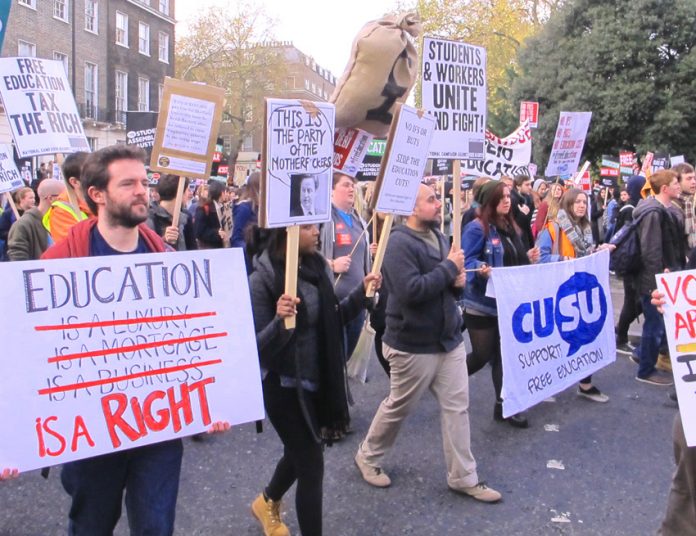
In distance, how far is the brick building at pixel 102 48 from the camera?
97.0 ft

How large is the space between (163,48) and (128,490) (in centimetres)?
4189

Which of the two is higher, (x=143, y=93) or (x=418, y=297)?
(x=143, y=93)

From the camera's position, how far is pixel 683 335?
307 cm

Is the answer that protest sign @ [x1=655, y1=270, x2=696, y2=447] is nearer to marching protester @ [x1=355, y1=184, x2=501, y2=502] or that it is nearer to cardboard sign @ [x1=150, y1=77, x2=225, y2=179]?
marching protester @ [x1=355, y1=184, x2=501, y2=502]

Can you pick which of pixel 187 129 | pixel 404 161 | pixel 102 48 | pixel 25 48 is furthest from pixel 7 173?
pixel 102 48

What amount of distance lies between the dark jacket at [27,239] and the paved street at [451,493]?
2.06 metres

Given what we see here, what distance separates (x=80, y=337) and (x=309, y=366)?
1079 mm

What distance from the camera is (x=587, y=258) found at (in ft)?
18.6

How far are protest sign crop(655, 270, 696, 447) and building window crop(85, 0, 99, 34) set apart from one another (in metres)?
35.3

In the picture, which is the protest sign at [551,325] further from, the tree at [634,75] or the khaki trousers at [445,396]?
the tree at [634,75]

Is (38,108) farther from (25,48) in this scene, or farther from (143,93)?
(143,93)

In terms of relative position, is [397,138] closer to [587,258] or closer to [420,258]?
[420,258]

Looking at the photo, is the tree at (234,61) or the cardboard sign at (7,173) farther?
the tree at (234,61)

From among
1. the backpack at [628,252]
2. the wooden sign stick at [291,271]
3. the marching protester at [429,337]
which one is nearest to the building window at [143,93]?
the backpack at [628,252]
